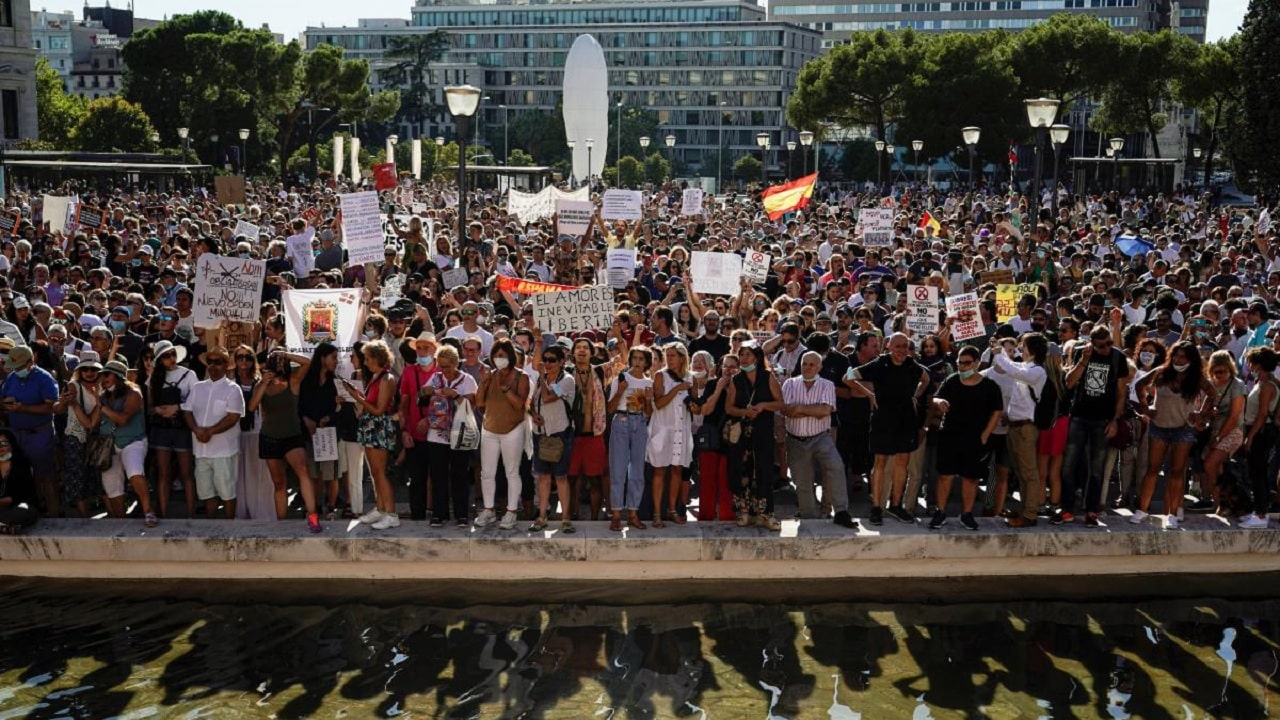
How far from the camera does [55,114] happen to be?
82.1 metres

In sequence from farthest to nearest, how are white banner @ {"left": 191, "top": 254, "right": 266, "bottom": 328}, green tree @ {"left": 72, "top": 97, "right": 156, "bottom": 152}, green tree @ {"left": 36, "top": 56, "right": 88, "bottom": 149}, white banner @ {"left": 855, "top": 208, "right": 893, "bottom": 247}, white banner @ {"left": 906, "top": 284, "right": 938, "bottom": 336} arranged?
green tree @ {"left": 36, "top": 56, "right": 88, "bottom": 149} < green tree @ {"left": 72, "top": 97, "right": 156, "bottom": 152} < white banner @ {"left": 855, "top": 208, "right": 893, "bottom": 247} < white banner @ {"left": 906, "top": 284, "right": 938, "bottom": 336} < white banner @ {"left": 191, "top": 254, "right": 266, "bottom": 328}

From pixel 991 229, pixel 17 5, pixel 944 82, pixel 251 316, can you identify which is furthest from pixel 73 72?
pixel 251 316

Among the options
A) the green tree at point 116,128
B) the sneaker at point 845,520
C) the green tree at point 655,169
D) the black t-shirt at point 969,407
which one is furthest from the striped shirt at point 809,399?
the green tree at point 655,169

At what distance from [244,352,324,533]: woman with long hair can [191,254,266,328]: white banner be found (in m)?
1.09

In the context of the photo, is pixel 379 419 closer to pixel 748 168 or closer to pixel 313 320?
pixel 313 320

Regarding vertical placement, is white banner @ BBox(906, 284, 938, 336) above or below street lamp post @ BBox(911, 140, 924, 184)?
below

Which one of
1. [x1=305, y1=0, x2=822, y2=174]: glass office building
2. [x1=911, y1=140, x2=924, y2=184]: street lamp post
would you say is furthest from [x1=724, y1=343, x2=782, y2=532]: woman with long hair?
[x1=305, y1=0, x2=822, y2=174]: glass office building

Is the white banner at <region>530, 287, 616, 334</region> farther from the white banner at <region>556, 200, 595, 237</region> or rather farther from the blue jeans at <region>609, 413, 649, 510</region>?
the white banner at <region>556, 200, 595, 237</region>

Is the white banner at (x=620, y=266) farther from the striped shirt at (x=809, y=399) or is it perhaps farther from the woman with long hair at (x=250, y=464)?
the woman with long hair at (x=250, y=464)

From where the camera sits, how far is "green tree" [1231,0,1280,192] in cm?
3403

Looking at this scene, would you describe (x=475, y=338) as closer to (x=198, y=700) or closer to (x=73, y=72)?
(x=198, y=700)

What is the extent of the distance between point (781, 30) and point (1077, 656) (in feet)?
470

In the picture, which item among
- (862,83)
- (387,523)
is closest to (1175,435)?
(387,523)

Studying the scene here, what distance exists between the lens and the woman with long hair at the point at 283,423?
10516 mm
